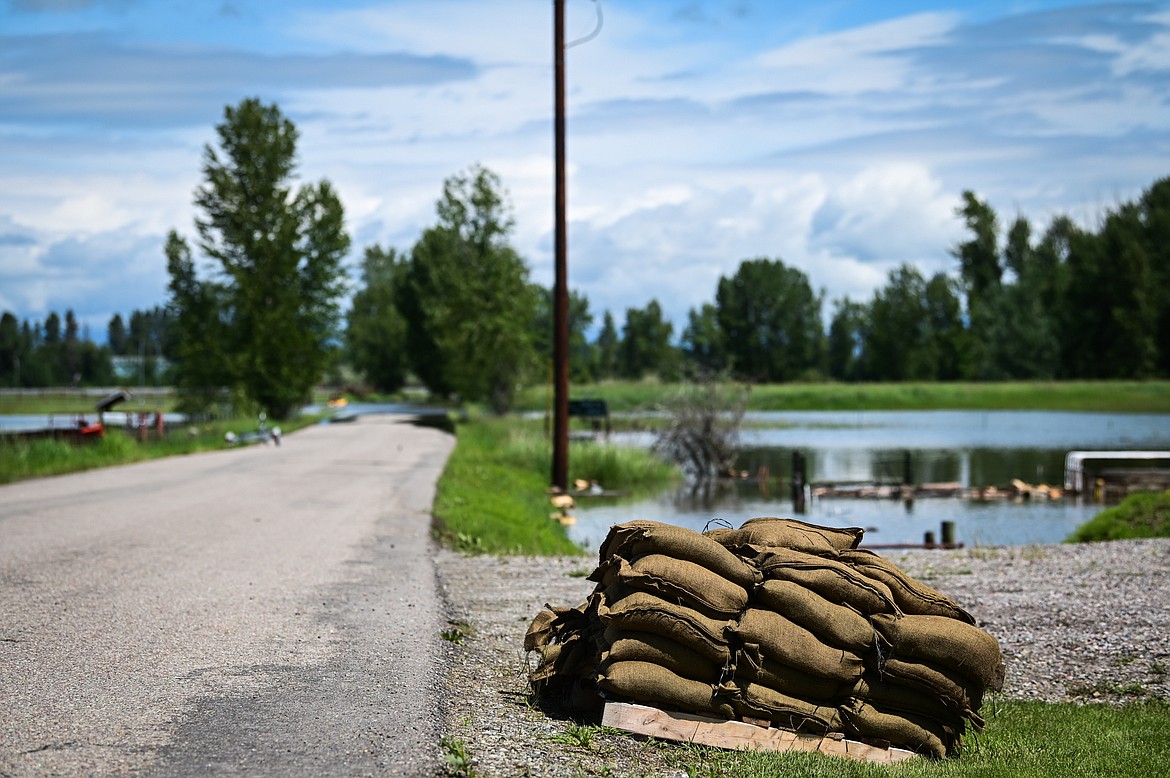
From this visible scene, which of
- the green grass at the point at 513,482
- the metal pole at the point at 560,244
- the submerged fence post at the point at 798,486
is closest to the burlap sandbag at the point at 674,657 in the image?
the green grass at the point at 513,482

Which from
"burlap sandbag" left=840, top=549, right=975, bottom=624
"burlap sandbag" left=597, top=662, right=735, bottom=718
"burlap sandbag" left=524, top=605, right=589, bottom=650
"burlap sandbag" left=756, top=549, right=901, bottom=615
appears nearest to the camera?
"burlap sandbag" left=597, top=662, right=735, bottom=718

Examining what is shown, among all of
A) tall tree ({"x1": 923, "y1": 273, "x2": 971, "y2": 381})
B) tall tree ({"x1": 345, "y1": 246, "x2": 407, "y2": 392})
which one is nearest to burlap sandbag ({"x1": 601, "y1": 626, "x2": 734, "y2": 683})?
tall tree ({"x1": 345, "y1": 246, "x2": 407, "y2": 392})

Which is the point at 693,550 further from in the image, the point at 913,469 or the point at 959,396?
the point at 959,396

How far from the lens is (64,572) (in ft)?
34.0

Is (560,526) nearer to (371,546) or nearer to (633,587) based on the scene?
(371,546)

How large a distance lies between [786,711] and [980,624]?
4.34 meters

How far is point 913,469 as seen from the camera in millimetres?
38312

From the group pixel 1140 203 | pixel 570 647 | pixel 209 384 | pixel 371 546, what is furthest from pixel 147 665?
pixel 1140 203

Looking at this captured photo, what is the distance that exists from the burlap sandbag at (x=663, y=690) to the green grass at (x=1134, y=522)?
475 inches

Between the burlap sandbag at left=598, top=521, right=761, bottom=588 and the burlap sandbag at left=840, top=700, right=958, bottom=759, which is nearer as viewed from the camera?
the burlap sandbag at left=840, top=700, right=958, bottom=759

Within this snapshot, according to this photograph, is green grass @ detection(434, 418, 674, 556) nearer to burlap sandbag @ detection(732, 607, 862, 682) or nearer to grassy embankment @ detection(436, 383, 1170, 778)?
grassy embankment @ detection(436, 383, 1170, 778)

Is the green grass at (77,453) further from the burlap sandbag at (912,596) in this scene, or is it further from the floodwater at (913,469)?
the burlap sandbag at (912,596)

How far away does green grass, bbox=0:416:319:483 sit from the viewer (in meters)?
21.5

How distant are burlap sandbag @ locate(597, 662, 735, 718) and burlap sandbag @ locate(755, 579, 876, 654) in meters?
0.61
